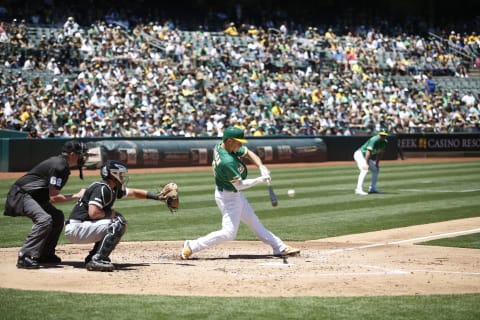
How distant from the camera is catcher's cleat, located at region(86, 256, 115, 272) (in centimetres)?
886

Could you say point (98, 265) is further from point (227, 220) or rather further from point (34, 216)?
point (227, 220)

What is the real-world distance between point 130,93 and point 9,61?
5254mm

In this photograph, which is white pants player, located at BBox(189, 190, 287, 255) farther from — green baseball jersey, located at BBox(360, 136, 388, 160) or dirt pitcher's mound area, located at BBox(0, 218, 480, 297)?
green baseball jersey, located at BBox(360, 136, 388, 160)

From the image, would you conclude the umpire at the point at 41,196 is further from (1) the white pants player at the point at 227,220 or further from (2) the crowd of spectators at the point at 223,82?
(2) the crowd of spectators at the point at 223,82

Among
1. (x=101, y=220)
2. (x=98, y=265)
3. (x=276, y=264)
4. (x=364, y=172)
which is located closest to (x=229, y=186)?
(x=276, y=264)

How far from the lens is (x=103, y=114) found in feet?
Result: 99.3

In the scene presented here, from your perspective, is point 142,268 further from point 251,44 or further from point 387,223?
point 251,44

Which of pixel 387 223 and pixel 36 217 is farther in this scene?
pixel 387 223

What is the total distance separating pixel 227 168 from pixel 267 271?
56.9 inches

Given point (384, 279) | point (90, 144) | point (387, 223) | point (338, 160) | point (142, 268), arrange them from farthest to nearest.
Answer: point (338, 160) < point (90, 144) < point (387, 223) < point (142, 268) < point (384, 279)

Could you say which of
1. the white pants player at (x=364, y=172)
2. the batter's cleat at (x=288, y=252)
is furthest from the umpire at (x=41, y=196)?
the white pants player at (x=364, y=172)

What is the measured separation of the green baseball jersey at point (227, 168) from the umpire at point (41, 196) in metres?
1.77

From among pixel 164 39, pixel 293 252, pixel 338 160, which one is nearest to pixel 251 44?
pixel 164 39

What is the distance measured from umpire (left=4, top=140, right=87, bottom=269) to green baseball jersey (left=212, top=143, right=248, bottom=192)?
177 centimetres
